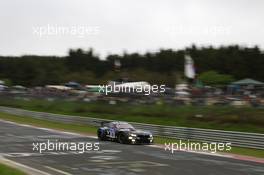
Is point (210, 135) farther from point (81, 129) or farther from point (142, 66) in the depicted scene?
point (142, 66)

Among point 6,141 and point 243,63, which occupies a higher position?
point 243,63

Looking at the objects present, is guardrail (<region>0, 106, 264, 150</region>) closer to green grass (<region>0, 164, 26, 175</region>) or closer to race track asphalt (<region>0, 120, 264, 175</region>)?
race track asphalt (<region>0, 120, 264, 175</region>)

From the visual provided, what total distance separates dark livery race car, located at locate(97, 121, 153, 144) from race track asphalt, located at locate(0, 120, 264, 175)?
1564mm

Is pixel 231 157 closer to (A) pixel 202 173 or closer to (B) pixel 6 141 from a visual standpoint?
(A) pixel 202 173

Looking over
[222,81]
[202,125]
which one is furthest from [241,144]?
[222,81]

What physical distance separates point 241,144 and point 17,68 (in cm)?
10085

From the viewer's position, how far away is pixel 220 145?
74.1 ft

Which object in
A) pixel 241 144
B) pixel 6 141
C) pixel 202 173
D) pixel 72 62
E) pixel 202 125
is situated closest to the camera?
pixel 202 173

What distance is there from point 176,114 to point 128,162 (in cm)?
1556

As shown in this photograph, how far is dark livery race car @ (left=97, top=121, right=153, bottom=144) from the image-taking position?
22.6 metres

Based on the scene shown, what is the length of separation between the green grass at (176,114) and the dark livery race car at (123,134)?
5.41 m

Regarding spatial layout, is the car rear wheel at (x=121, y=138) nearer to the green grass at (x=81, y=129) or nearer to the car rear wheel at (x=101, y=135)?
the car rear wheel at (x=101, y=135)

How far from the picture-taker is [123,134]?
22859 millimetres

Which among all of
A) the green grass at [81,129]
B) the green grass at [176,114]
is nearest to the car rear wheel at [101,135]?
the green grass at [81,129]
